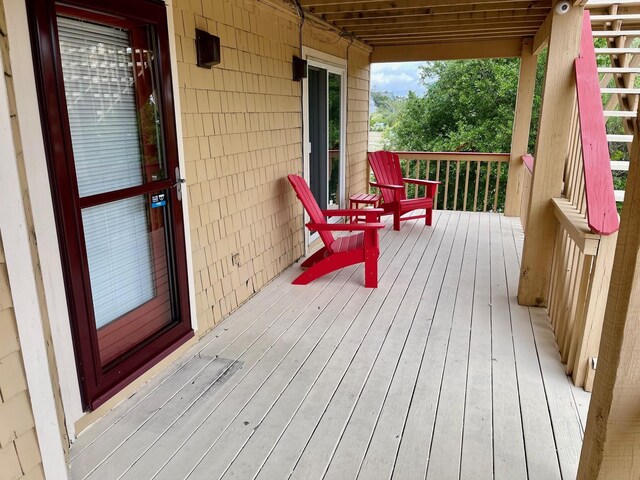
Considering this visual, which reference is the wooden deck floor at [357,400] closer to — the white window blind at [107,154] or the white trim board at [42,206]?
the white trim board at [42,206]

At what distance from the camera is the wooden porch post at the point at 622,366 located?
3.83 feet

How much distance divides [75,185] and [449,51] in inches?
228

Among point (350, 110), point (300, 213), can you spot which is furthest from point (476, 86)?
point (300, 213)

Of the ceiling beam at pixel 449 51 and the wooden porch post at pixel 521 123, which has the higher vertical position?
the ceiling beam at pixel 449 51

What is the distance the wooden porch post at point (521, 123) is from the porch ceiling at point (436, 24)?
0.80ft

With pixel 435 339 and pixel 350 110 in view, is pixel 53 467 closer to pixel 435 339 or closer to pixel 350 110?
pixel 435 339

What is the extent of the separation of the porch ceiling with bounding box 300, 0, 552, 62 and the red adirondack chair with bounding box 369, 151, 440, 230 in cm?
156

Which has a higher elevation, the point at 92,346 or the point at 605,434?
the point at 605,434

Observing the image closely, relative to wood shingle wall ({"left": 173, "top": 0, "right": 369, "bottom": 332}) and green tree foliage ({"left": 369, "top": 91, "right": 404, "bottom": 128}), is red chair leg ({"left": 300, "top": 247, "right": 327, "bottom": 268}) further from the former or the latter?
green tree foliage ({"left": 369, "top": 91, "right": 404, "bottom": 128})

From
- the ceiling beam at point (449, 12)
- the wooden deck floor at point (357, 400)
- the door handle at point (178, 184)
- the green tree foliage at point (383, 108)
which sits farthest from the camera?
the green tree foliage at point (383, 108)

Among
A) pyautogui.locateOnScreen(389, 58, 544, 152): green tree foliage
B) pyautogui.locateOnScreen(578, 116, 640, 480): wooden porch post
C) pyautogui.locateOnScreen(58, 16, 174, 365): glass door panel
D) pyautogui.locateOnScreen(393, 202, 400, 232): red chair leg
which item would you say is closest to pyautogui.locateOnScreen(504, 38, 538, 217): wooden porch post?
pyautogui.locateOnScreen(393, 202, 400, 232): red chair leg

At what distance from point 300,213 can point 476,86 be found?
398 inches

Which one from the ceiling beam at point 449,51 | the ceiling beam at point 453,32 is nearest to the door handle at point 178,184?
the ceiling beam at point 453,32

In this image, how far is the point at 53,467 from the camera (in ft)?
5.34
